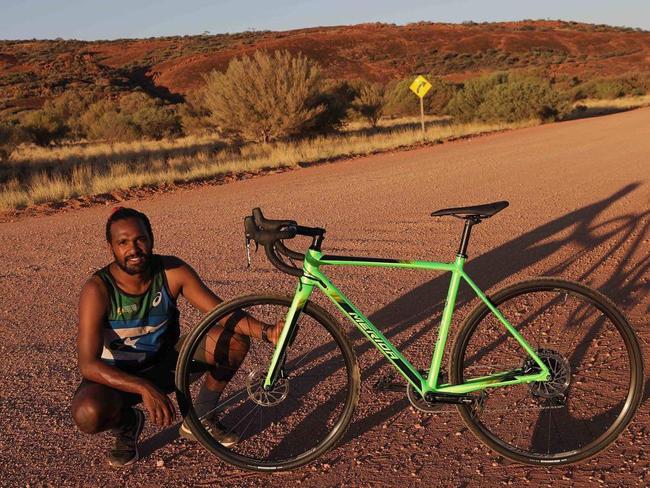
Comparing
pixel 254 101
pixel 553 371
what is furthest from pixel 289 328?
pixel 254 101

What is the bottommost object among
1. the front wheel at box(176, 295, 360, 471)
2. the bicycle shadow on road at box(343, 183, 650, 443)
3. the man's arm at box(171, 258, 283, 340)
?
the bicycle shadow on road at box(343, 183, 650, 443)

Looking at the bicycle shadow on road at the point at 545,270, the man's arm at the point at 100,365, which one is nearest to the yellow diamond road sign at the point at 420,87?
the bicycle shadow on road at the point at 545,270

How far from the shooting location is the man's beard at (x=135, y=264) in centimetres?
299

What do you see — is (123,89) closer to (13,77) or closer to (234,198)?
(13,77)

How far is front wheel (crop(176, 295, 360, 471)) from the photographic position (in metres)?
2.96

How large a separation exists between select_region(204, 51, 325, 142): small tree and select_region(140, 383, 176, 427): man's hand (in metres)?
21.1

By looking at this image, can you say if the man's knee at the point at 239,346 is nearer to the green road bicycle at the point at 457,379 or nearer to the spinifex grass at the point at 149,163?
the green road bicycle at the point at 457,379

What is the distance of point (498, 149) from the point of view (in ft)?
60.8

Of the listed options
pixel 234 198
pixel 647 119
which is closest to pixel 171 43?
pixel 647 119

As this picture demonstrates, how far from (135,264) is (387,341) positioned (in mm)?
1221

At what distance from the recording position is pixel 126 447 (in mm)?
3318

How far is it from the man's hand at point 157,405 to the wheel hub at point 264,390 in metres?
0.43

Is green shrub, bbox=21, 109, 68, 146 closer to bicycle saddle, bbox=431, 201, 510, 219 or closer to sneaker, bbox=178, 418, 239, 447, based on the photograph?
sneaker, bbox=178, 418, 239, 447

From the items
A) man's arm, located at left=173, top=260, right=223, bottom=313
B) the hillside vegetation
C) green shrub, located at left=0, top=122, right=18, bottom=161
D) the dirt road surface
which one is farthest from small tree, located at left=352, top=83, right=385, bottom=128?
man's arm, located at left=173, top=260, right=223, bottom=313
